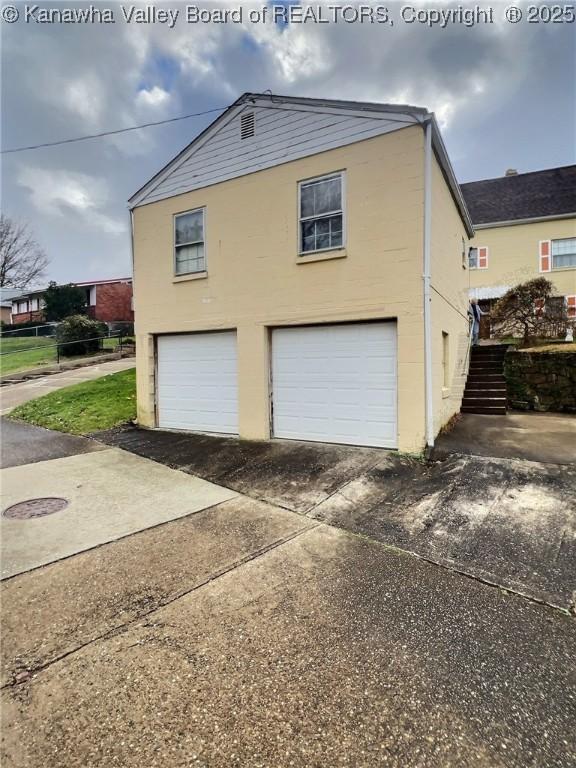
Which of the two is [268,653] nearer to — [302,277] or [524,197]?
[302,277]

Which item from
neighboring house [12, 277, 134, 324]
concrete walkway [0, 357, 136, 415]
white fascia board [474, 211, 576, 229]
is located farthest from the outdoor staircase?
neighboring house [12, 277, 134, 324]

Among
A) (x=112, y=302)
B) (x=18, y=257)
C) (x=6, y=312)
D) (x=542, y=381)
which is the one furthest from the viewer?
(x=6, y=312)

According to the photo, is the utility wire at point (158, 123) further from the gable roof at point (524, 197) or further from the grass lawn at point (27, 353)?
the gable roof at point (524, 197)

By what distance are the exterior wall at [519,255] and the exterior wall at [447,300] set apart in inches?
419

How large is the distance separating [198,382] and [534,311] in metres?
12.4

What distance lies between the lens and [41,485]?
5859 mm

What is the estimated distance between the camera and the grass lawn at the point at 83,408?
32.0 ft

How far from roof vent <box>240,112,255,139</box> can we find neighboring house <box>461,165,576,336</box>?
16.7 meters

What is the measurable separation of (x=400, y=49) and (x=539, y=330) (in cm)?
1069

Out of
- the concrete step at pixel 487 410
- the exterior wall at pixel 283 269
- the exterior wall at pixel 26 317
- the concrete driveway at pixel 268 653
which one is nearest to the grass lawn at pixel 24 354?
the exterior wall at pixel 26 317

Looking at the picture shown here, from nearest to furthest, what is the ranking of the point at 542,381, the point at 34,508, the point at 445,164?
1. the point at 34,508
2. the point at 445,164
3. the point at 542,381

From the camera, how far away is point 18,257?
124 feet

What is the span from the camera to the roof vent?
27.2 ft

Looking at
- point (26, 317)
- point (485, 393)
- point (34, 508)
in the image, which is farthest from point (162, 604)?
point (26, 317)
